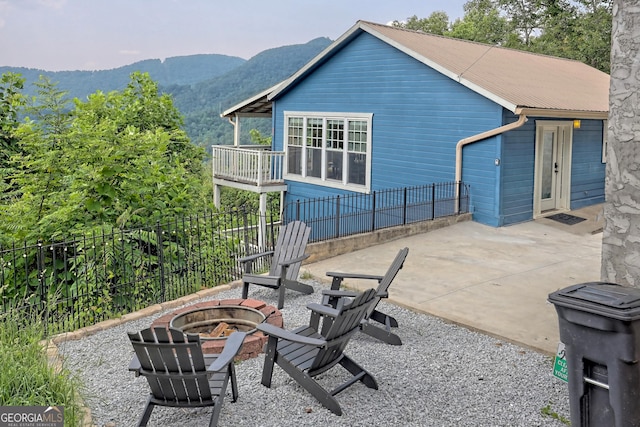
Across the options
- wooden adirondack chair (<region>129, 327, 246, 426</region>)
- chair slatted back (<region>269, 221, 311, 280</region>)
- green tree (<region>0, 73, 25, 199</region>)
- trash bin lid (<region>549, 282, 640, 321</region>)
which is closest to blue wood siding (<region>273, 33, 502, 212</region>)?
chair slatted back (<region>269, 221, 311, 280</region>)

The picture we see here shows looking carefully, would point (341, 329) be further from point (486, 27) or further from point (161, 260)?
point (486, 27)

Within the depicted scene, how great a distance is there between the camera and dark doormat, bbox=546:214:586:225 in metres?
12.9

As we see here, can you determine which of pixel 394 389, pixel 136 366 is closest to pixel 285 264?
pixel 394 389

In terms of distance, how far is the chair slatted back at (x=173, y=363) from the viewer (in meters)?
3.88

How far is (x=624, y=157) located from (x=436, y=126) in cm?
928

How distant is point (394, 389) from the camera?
188 inches

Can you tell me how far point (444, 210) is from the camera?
12578 millimetres

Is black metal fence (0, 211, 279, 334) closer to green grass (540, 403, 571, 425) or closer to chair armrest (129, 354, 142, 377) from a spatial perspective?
chair armrest (129, 354, 142, 377)

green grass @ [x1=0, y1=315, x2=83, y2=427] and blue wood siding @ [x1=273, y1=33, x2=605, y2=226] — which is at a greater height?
blue wood siding @ [x1=273, y1=33, x2=605, y2=226]

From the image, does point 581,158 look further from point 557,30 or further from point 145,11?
point 145,11

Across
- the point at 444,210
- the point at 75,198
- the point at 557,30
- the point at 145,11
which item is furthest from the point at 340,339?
→ the point at 145,11

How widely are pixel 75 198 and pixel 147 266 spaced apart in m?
1.32

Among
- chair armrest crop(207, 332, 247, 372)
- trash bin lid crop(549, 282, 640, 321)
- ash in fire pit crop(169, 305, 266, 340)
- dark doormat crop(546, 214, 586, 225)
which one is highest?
trash bin lid crop(549, 282, 640, 321)

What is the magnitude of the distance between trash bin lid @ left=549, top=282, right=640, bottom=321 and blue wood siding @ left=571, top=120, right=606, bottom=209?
11.4 metres
